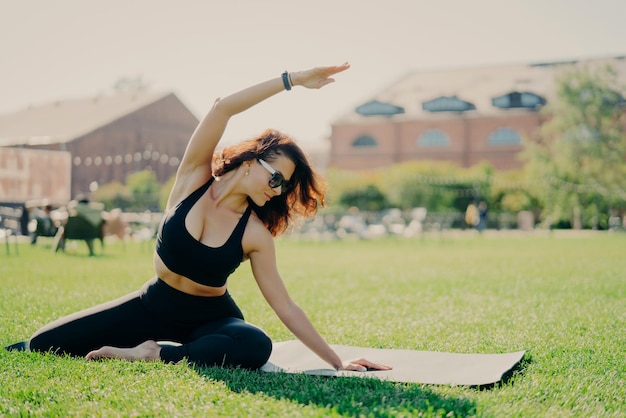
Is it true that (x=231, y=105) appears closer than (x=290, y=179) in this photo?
Yes

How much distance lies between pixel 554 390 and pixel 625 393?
0.97ft

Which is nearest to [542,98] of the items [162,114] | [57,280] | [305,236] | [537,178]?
[537,178]

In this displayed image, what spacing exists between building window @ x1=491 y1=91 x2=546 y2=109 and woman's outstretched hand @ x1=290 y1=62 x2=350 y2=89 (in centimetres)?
4277

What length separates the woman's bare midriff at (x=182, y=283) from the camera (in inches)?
124

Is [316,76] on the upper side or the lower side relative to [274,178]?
upper

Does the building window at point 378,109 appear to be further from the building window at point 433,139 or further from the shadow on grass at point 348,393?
the shadow on grass at point 348,393

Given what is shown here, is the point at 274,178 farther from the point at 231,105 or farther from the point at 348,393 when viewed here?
the point at 348,393

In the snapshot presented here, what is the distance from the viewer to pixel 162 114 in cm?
3972

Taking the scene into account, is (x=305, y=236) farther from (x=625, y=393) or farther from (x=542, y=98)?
(x=542, y=98)

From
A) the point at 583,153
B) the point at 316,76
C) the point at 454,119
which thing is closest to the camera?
the point at 316,76

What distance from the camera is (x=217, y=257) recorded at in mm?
3008

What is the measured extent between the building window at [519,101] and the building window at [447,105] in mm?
1831

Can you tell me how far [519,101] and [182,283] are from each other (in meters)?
43.3

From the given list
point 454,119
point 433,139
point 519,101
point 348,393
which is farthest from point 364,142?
point 348,393
